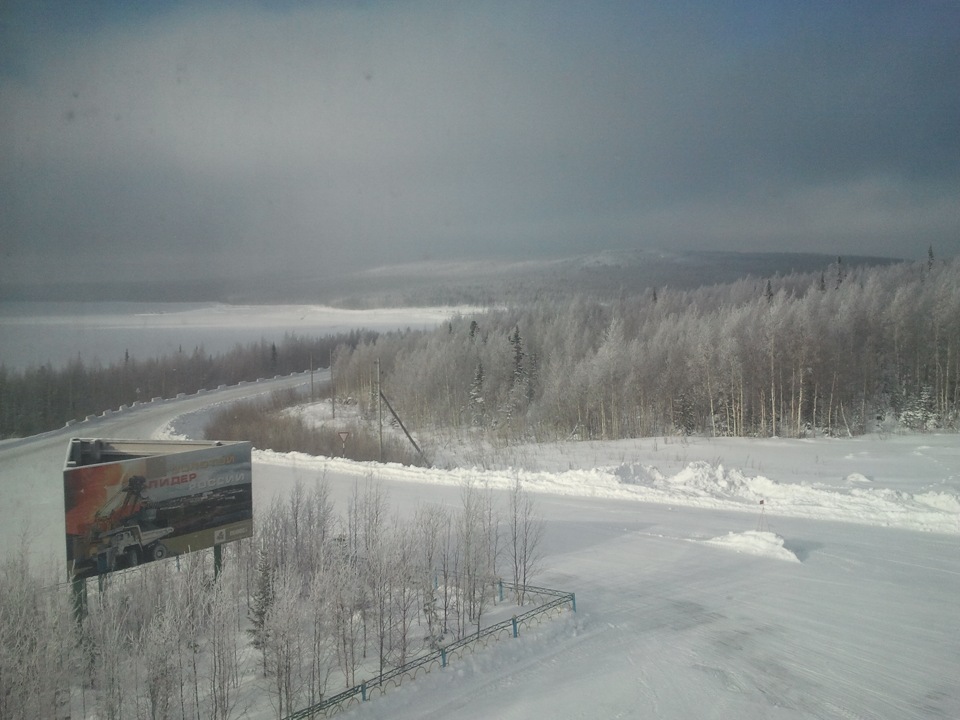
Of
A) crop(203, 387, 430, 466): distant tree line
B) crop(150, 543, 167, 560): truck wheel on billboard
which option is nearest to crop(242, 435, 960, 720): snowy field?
crop(150, 543, 167, 560): truck wheel on billboard

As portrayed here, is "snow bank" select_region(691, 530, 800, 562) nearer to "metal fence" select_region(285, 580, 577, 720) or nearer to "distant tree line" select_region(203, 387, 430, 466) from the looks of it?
"metal fence" select_region(285, 580, 577, 720)

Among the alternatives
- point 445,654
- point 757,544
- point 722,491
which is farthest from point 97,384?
point 722,491

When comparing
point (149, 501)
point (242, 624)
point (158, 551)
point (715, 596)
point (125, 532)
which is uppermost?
point (149, 501)

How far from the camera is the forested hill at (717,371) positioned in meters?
39.0

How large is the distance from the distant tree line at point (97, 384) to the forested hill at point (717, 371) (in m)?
19.0

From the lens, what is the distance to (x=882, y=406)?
136 feet

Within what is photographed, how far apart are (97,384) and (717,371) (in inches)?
1399

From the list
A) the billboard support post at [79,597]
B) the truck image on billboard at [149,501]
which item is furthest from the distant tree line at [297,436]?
the billboard support post at [79,597]

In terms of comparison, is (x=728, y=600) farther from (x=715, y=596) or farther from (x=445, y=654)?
(x=445, y=654)

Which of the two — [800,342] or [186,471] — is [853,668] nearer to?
[186,471]

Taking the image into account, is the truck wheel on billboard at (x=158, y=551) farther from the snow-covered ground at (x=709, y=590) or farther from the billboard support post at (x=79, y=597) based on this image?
the snow-covered ground at (x=709, y=590)

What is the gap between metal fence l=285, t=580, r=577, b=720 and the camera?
25.8ft

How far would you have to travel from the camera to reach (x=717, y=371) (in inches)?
1604

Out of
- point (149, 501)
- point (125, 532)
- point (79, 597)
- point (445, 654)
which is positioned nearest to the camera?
point (79, 597)
